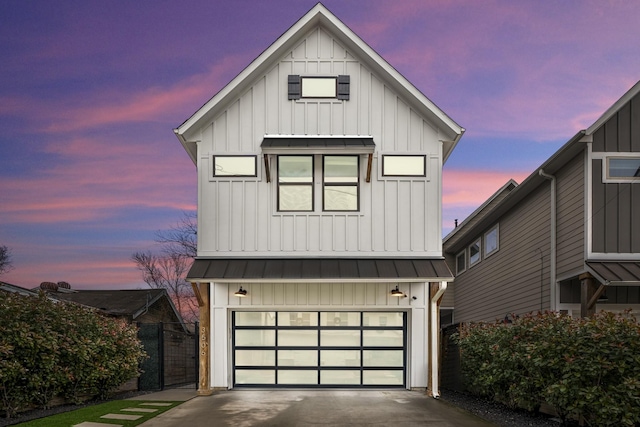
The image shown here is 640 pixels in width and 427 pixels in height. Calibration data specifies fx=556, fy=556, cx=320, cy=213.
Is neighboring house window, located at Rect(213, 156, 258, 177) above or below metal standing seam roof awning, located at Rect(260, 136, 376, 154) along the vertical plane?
below

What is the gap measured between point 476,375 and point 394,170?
5.03 meters

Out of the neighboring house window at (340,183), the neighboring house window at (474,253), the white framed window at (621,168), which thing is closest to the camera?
the white framed window at (621,168)

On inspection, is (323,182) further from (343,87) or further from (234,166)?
(343,87)

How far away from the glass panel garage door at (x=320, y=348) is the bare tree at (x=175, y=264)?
23.5m

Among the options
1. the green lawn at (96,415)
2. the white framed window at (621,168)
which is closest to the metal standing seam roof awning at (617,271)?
the white framed window at (621,168)

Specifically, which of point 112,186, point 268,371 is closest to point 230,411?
point 268,371

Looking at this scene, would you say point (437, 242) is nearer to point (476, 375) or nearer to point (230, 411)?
point (476, 375)

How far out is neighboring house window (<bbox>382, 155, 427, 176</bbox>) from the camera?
13.5 meters

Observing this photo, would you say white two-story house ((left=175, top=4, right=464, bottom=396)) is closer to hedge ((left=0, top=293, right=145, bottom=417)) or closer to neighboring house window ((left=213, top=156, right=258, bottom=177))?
neighboring house window ((left=213, top=156, right=258, bottom=177))

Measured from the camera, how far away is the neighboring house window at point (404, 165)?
1346 cm

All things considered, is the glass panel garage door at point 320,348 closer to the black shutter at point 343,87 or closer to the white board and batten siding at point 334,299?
the white board and batten siding at point 334,299

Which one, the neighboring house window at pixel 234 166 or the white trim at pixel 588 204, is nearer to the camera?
the white trim at pixel 588 204

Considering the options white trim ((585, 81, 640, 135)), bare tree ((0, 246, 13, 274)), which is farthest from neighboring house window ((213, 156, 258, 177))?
bare tree ((0, 246, 13, 274))

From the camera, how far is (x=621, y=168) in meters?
12.3
